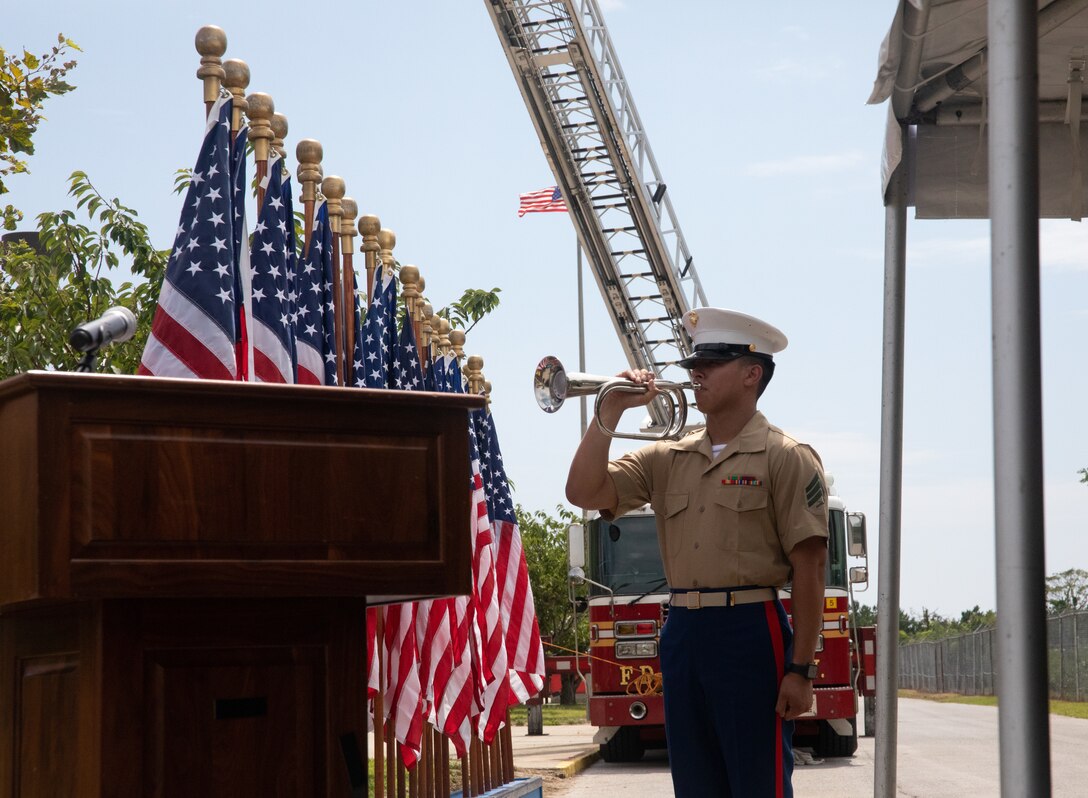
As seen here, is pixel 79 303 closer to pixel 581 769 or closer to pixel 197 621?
pixel 581 769

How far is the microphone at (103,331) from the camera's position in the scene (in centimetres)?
277

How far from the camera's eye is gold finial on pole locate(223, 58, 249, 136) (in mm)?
6188

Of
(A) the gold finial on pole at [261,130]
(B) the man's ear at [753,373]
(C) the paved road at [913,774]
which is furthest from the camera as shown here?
(C) the paved road at [913,774]

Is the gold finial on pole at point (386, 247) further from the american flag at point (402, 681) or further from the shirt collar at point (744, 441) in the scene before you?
the shirt collar at point (744, 441)

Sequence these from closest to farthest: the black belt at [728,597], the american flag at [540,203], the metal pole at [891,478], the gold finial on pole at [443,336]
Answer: the black belt at [728,597] < the metal pole at [891,478] < the gold finial on pole at [443,336] < the american flag at [540,203]

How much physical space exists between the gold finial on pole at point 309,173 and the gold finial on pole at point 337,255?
139 mm

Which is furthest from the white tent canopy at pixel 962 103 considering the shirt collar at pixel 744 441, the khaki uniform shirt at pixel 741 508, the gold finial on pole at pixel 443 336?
the gold finial on pole at pixel 443 336

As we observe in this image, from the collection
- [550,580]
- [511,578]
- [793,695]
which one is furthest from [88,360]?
[550,580]

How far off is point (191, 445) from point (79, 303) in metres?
7.72

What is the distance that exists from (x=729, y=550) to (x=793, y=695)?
50 centimetres

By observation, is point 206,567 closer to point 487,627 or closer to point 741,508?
point 741,508

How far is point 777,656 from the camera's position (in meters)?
4.40

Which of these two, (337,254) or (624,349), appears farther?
(624,349)

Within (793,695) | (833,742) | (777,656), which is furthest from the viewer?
(833,742)
